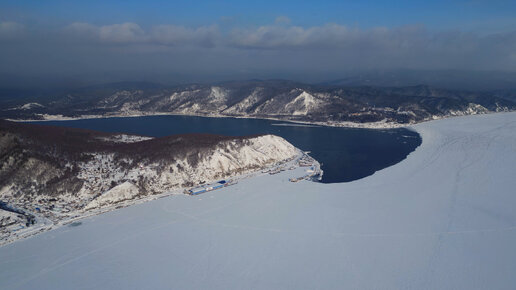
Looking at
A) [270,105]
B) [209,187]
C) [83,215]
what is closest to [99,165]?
[83,215]

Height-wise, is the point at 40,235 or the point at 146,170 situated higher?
the point at 146,170

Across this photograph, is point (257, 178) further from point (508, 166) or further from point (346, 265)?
point (508, 166)

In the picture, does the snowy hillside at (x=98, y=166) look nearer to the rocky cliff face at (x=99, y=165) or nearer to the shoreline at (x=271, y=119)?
the rocky cliff face at (x=99, y=165)

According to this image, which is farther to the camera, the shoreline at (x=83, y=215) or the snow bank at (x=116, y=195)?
the snow bank at (x=116, y=195)

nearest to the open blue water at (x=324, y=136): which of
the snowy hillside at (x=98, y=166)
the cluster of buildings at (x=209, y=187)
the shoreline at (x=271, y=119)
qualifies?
the shoreline at (x=271, y=119)

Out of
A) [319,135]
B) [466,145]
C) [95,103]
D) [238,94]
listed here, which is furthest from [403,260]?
[95,103]

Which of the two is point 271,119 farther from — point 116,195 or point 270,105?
point 116,195
